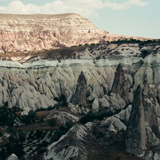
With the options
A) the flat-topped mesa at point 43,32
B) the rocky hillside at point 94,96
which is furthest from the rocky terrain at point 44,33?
the rocky hillside at point 94,96

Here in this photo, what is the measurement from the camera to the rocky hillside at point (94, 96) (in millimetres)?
51188

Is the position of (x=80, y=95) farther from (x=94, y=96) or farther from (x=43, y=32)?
(x=43, y=32)

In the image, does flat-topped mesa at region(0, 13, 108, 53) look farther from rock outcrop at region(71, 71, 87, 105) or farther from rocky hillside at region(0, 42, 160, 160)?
rock outcrop at region(71, 71, 87, 105)


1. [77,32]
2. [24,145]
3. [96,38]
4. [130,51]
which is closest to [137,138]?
[24,145]

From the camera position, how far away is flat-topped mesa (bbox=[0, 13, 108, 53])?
176 metres

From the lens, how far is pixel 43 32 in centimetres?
18100

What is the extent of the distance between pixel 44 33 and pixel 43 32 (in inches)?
47.1

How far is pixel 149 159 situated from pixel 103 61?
228 ft

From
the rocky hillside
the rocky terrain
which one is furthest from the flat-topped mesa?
the rocky hillside

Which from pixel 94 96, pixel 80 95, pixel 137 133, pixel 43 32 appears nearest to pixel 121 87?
pixel 94 96

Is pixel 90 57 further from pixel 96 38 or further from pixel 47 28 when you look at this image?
pixel 47 28

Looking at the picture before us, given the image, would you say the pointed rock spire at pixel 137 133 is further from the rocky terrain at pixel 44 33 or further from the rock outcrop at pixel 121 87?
the rocky terrain at pixel 44 33

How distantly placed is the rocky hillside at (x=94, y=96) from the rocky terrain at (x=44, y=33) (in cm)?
5095

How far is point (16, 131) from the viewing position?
7019 cm
